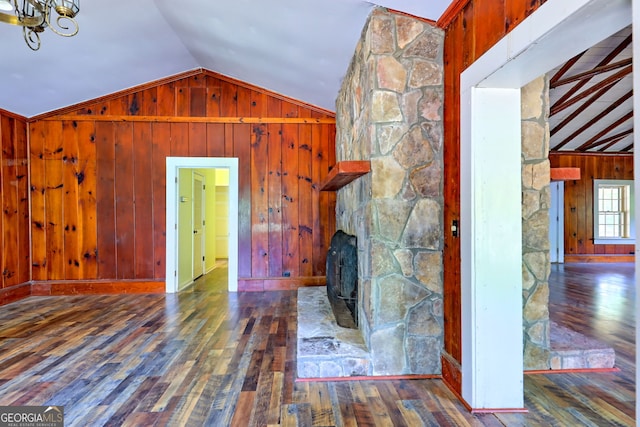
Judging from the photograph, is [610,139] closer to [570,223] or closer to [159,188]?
[570,223]

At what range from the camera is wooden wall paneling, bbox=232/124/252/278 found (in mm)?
4680

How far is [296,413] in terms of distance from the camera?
1802mm

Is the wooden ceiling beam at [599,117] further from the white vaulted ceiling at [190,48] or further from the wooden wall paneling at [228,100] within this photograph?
the wooden wall paneling at [228,100]

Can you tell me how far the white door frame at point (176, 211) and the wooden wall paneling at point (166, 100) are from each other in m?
0.66

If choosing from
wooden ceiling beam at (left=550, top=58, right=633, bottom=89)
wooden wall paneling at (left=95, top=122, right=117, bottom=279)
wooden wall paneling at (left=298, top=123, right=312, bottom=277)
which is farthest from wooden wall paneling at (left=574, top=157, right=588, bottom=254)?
wooden wall paneling at (left=95, top=122, right=117, bottom=279)

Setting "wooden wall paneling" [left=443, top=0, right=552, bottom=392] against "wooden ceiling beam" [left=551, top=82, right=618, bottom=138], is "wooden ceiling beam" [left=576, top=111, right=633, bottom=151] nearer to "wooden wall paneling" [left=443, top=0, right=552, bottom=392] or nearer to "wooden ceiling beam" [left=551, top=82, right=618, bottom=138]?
"wooden ceiling beam" [left=551, top=82, right=618, bottom=138]

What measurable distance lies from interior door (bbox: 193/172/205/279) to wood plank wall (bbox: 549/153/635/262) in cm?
760

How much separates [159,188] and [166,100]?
125 cm

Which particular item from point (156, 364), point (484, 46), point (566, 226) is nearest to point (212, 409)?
point (156, 364)

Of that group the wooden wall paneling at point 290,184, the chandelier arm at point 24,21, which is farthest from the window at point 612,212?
the chandelier arm at point 24,21

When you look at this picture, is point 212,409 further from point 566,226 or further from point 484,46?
point 566,226

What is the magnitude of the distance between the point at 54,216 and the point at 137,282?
4.79ft

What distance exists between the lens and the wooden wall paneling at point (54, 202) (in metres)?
4.55

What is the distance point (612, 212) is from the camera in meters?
7.69
